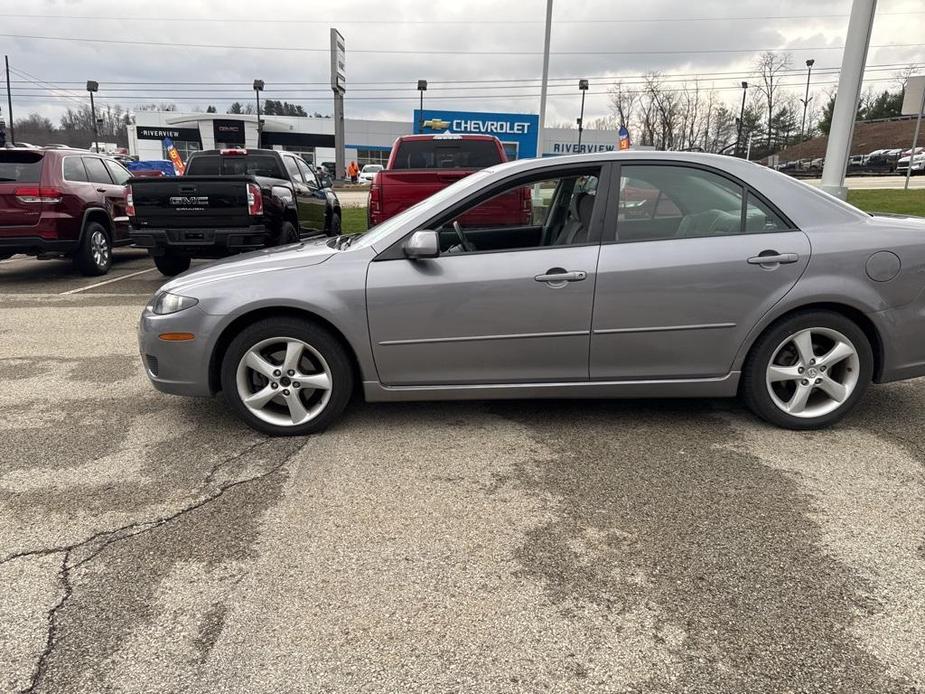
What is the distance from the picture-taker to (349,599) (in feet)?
8.18

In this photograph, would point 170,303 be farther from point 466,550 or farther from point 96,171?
point 96,171

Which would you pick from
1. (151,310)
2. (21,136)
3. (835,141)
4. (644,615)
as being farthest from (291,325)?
(21,136)

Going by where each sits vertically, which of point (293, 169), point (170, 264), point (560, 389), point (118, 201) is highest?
point (293, 169)

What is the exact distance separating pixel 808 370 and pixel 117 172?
1103 centimetres

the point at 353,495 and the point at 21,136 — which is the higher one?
the point at 21,136

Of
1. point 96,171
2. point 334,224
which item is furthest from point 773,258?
point 334,224

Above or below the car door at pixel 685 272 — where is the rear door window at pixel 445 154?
above

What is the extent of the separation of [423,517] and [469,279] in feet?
4.51

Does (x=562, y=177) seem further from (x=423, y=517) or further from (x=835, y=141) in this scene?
(x=835, y=141)

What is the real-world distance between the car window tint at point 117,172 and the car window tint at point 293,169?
2.56 metres

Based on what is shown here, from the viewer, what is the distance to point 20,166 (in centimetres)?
917

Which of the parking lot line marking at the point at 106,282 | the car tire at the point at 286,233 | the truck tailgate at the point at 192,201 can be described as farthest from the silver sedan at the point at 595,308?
the parking lot line marking at the point at 106,282

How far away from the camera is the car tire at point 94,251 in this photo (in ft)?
32.0

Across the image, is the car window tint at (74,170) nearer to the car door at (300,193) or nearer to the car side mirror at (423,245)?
the car door at (300,193)
